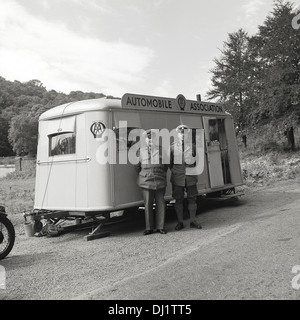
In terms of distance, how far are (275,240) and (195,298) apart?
2.61 metres

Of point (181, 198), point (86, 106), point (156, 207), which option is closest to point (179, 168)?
point (181, 198)

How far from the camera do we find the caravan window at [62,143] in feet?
25.4

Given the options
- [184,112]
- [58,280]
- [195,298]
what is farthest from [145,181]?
[195,298]

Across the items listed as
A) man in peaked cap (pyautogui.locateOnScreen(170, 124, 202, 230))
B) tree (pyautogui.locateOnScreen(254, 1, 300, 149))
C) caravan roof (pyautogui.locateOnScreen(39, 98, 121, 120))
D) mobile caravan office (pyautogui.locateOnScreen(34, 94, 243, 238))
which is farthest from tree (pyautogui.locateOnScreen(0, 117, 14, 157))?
man in peaked cap (pyautogui.locateOnScreen(170, 124, 202, 230))

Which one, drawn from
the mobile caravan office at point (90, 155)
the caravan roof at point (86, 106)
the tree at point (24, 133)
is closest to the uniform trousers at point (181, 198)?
the mobile caravan office at point (90, 155)

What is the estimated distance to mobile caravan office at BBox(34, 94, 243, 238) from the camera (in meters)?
7.33

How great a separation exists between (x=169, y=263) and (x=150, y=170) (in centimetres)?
255

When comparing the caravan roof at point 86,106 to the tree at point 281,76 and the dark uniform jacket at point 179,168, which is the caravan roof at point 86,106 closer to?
the dark uniform jacket at point 179,168

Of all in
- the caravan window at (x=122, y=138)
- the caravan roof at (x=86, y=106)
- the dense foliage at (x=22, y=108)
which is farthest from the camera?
the dense foliage at (x=22, y=108)

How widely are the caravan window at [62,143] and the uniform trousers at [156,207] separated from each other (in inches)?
66.5

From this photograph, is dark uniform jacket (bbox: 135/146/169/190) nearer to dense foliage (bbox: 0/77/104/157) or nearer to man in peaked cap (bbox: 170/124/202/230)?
man in peaked cap (bbox: 170/124/202/230)

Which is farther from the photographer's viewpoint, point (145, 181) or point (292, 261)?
point (145, 181)
